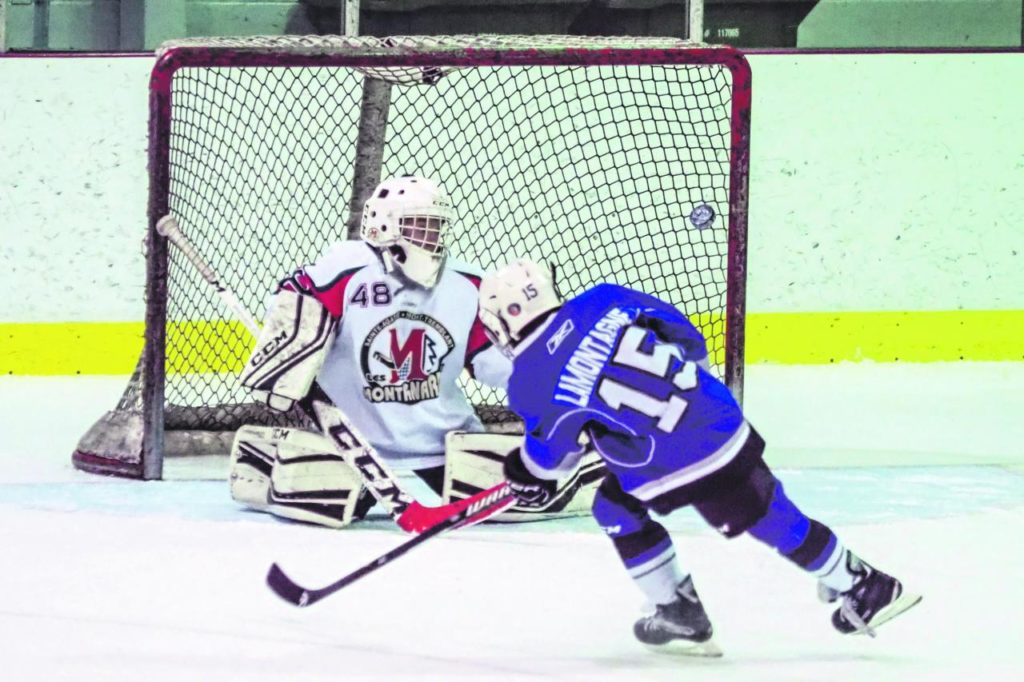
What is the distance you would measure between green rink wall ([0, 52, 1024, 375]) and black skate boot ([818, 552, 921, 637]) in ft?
11.6

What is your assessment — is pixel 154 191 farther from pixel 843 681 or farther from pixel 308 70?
pixel 843 681

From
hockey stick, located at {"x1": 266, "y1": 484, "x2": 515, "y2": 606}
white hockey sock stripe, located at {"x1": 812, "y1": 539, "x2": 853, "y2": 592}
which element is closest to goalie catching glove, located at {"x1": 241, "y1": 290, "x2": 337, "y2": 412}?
hockey stick, located at {"x1": 266, "y1": 484, "x2": 515, "y2": 606}

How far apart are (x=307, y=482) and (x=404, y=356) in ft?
1.17

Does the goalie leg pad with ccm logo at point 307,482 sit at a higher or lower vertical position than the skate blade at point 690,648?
higher

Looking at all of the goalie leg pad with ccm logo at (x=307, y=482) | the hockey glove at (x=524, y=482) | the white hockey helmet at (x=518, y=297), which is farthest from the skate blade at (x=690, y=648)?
the goalie leg pad with ccm logo at (x=307, y=482)

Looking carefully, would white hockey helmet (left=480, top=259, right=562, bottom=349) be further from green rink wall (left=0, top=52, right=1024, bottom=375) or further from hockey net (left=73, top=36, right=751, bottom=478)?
green rink wall (left=0, top=52, right=1024, bottom=375)

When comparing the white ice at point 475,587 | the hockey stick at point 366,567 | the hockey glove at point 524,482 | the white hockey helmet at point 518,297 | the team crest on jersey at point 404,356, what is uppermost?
the white hockey helmet at point 518,297

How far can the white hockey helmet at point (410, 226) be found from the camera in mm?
3861

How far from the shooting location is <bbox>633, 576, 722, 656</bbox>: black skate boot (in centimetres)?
285

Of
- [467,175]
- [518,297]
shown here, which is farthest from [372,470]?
[467,175]

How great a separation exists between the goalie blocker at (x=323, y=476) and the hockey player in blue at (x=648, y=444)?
3.43 feet

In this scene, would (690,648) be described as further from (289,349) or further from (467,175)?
(467,175)

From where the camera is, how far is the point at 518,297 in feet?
9.19

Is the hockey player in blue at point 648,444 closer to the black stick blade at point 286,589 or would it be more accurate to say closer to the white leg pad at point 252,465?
the black stick blade at point 286,589
